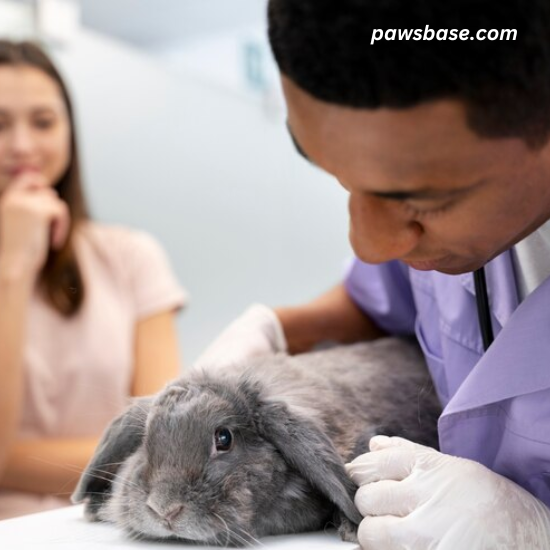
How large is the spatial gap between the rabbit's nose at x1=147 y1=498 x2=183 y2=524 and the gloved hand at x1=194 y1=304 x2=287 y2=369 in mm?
314

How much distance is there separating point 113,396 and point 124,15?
3.01 m

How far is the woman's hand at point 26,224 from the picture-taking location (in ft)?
5.70

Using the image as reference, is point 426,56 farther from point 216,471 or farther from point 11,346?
point 11,346

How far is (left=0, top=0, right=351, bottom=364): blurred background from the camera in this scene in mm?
2291

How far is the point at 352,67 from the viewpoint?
0.53m

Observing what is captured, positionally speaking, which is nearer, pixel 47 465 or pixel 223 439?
pixel 223 439

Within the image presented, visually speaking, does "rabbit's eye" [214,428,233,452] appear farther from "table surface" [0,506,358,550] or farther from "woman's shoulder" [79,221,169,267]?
"woman's shoulder" [79,221,169,267]

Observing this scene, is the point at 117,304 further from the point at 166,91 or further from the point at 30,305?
the point at 166,91

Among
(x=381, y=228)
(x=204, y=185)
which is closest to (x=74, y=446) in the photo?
(x=381, y=228)

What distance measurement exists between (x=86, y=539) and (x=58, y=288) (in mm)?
1167

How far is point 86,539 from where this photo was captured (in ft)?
2.25

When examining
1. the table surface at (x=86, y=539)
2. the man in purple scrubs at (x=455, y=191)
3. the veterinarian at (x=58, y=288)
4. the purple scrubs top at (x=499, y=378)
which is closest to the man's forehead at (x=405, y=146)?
the man in purple scrubs at (x=455, y=191)

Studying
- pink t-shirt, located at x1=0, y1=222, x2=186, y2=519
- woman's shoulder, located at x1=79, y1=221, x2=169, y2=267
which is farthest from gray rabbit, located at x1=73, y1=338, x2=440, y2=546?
woman's shoulder, located at x1=79, y1=221, x2=169, y2=267

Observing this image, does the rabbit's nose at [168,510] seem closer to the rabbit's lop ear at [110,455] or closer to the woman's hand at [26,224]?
the rabbit's lop ear at [110,455]
